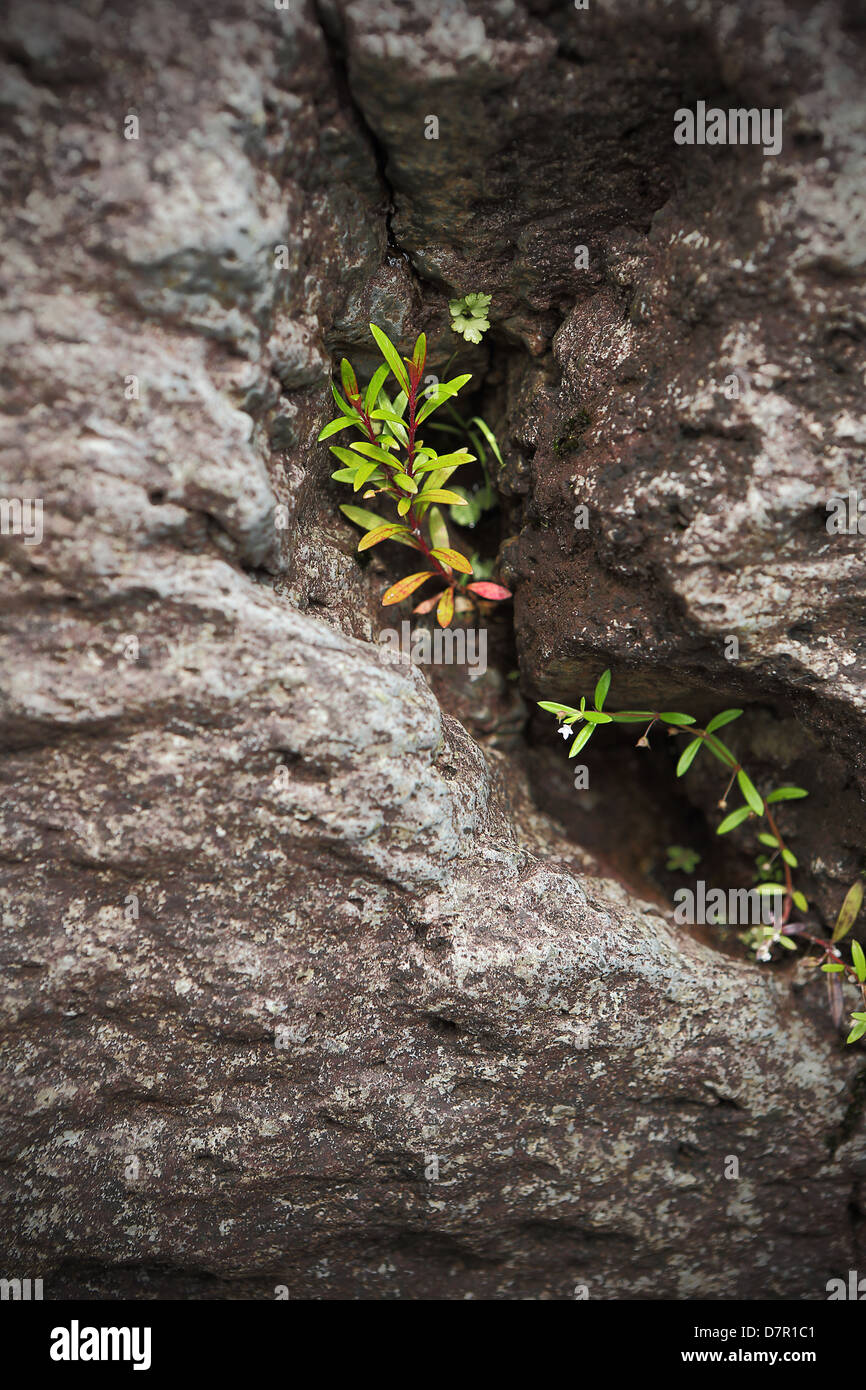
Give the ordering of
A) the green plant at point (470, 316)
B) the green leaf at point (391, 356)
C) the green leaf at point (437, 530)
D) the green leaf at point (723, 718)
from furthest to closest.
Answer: the green leaf at point (437, 530) < the green leaf at point (723, 718) < the green plant at point (470, 316) < the green leaf at point (391, 356)

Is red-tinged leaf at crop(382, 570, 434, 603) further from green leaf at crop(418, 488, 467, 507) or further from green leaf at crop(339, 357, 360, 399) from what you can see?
green leaf at crop(339, 357, 360, 399)

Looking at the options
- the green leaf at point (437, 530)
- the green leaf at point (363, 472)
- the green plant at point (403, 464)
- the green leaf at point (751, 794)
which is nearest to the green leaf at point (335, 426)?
the green plant at point (403, 464)

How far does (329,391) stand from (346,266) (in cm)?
36

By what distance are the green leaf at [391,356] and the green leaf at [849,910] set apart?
2.23 m

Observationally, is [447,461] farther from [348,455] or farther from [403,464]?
[348,455]

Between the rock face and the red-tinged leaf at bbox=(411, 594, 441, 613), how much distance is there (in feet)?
0.93

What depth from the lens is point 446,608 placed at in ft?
9.95

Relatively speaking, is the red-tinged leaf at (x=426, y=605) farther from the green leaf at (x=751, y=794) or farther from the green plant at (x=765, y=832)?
the green leaf at (x=751, y=794)

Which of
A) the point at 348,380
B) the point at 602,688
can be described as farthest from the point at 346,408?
the point at 602,688

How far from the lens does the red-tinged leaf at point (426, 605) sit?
3.10m

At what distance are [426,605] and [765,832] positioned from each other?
59.5 inches

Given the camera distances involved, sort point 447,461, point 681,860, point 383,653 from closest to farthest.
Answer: point 383,653, point 447,461, point 681,860

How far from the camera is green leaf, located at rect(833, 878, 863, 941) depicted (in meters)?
2.91

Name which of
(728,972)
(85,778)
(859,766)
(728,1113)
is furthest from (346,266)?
(728,1113)
